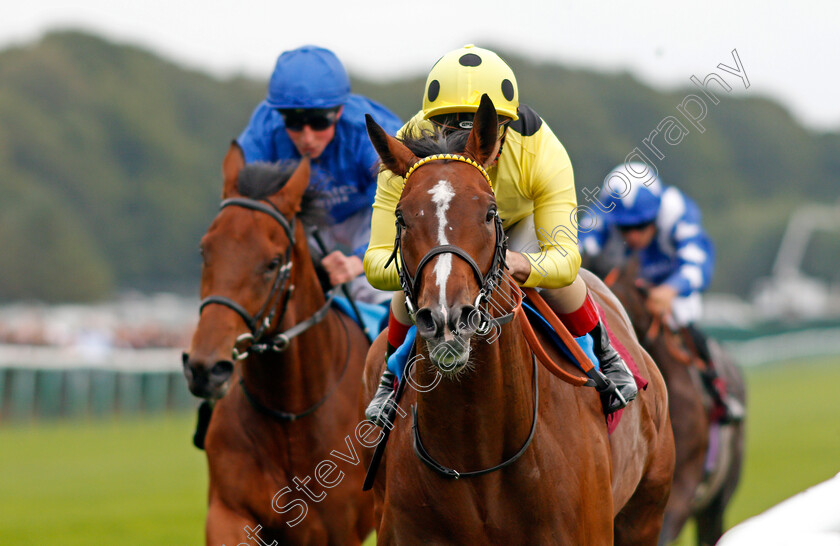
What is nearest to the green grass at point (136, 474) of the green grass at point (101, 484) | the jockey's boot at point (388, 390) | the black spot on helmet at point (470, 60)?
the green grass at point (101, 484)

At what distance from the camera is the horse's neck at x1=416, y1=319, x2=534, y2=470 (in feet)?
11.0

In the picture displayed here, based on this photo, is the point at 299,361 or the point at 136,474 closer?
the point at 299,361

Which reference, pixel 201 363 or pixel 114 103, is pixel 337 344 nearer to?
pixel 201 363

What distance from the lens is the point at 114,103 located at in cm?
7188

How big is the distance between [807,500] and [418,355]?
1.55 m

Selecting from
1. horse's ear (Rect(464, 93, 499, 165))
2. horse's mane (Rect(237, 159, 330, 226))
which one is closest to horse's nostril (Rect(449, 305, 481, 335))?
horse's ear (Rect(464, 93, 499, 165))

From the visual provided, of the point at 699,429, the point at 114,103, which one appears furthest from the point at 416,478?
the point at 114,103

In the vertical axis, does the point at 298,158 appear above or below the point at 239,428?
above

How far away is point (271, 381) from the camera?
4.95 metres

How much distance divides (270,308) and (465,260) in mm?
1888

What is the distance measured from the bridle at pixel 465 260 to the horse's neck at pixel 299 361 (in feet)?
5.50

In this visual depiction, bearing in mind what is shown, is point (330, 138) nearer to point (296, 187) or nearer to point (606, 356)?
point (296, 187)

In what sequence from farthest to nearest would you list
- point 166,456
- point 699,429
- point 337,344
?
point 166,456
point 699,429
point 337,344

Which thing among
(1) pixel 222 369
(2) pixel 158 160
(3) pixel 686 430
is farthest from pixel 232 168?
(2) pixel 158 160
